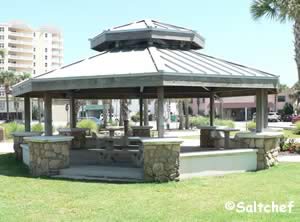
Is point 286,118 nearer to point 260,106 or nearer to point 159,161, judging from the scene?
point 260,106

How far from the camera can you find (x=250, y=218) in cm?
707

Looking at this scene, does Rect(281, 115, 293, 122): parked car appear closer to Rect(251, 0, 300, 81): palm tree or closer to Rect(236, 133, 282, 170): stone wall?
Rect(251, 0, 300, 81): palm tree

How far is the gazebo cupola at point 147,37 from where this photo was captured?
1334 centimetres

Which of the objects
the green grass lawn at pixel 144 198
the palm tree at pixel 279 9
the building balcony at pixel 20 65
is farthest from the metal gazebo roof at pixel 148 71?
the building balcony at pixel 20 65

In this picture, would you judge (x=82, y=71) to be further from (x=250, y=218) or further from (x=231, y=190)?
(x=250, y=218)

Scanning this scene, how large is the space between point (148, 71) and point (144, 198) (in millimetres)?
3543

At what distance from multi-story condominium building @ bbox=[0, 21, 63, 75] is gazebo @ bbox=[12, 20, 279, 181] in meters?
97.2

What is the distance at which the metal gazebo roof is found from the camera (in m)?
10.8

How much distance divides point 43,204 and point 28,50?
11263cm

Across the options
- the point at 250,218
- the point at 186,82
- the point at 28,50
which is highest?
the point at 28,50

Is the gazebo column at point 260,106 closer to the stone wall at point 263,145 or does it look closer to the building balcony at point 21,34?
the stone wall at point 263,145

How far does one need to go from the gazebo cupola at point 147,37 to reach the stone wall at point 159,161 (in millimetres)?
Result: 4102

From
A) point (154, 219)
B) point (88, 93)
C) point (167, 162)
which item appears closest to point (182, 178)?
point (167, 162)

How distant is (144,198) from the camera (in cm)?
866
